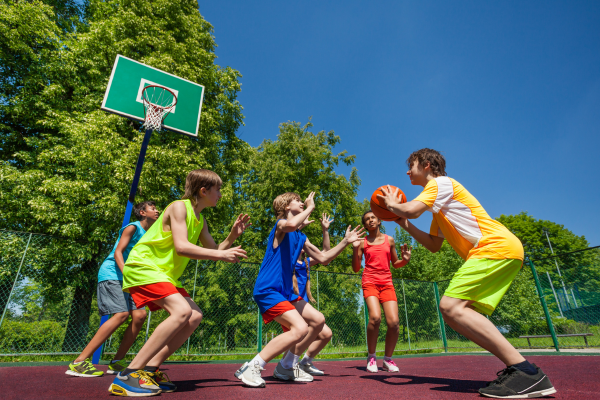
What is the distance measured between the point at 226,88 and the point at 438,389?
1440 cm

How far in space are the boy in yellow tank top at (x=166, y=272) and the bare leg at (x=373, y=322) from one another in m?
2.50

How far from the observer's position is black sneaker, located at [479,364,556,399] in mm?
2059

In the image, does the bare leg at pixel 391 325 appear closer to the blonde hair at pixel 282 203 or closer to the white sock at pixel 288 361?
the white sock at pixel 288 361

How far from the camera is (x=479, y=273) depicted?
233cm

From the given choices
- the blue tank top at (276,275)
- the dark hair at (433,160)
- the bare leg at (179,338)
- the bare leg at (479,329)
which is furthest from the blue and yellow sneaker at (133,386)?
the dark hair at (433,160)

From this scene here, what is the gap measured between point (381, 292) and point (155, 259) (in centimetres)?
314

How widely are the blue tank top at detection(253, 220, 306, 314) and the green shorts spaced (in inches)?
55.2

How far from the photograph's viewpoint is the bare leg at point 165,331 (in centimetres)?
228

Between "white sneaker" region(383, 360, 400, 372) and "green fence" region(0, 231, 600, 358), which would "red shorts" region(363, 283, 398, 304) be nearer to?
"white sneaker" region(383, 360, 400, 372)

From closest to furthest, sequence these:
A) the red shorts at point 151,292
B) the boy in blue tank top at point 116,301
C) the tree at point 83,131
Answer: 1. the red shorts at point 151,292
2. the boy in blue tank top at point 116,301
3. the tree at point 83,131

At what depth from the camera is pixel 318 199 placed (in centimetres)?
1895

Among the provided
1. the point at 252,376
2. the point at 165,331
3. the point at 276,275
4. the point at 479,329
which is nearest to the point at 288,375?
the point at 252,376

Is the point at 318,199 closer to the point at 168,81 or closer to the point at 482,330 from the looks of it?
the point at 168,81

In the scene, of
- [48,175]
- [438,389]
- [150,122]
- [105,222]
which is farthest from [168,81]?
[438,389]
